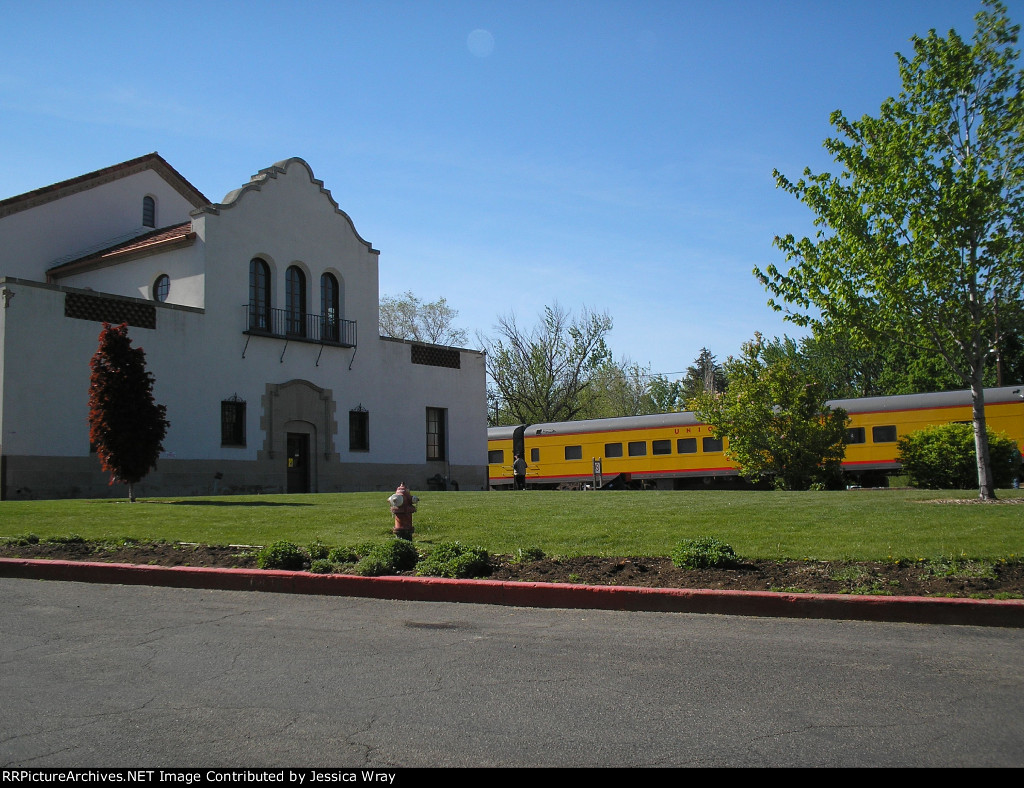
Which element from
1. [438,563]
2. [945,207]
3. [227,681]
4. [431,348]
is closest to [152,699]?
[227,681]

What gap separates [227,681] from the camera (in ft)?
17.7

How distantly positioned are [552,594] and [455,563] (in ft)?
4.02

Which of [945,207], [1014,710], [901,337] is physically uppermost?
[945,207]

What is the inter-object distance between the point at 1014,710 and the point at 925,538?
17.9 feet

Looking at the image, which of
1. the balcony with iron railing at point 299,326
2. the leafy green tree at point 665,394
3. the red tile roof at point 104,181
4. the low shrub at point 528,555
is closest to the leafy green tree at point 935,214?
the low shrub at point 528,555

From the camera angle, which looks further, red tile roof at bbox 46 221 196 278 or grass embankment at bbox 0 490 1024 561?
red tile roof at bbox 46 221 196 278

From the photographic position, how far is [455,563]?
8.71 meters

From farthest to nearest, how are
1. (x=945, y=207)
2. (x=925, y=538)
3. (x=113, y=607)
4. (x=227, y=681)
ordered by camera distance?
1. (x=945, y=207)
2. (x=925, y=538)
3. (x=113, y=607)
4. (x=227, y=681)

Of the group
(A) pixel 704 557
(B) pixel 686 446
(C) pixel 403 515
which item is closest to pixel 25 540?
(C) pixel 403 515

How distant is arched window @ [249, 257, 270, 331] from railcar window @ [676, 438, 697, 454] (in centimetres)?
1505

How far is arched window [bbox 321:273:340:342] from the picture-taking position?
29719 mm

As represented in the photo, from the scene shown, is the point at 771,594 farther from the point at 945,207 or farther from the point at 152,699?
the point at 945,207

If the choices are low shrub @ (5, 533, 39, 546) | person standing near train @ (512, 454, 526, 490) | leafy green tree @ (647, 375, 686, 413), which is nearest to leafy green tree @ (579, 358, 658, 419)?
leafy green tree @ (647, 375, 686, 413)

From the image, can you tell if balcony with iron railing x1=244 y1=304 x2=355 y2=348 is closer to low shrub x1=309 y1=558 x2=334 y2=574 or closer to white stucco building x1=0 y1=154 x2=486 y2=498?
white stucco building x1=0 y1=154 x2=486 y2=498
